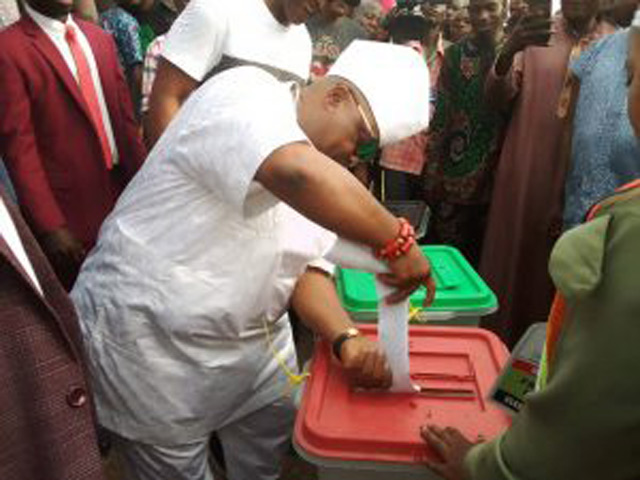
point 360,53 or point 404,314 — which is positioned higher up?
point 360,53

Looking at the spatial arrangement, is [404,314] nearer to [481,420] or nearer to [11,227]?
[481,420]

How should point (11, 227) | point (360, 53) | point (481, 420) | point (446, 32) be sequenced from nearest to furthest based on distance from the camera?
point (11, 227), point (481, 420), point (360, 53), point (446, 32)

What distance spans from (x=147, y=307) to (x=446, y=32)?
3633 mm

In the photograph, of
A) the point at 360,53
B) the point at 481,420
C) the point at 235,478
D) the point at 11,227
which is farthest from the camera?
the point at 235,478

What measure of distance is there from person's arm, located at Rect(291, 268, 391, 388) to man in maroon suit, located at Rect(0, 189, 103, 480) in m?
0.51

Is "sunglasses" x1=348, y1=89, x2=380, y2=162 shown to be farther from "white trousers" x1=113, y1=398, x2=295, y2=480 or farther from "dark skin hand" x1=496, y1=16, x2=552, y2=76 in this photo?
"dark skin hand" x1=496, y1=16, x2=552, y2=76

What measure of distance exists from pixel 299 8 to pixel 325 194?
54.5 inches

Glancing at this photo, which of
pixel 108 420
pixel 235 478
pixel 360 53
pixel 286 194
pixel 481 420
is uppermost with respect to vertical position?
pixel 360 53

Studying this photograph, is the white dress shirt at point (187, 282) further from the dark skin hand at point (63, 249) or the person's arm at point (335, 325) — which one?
the dark skin hand at point (63, 249)

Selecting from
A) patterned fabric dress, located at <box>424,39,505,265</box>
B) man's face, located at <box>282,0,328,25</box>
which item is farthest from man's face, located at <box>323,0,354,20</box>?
man's face, located at <box>282,0,328,25</box>

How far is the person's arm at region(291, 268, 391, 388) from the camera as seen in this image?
1.18 metres

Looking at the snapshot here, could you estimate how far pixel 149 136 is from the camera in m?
2.26

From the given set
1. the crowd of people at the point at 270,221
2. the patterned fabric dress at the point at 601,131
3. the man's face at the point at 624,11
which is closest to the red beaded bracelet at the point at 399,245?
the crowd of people at the point at 270,221

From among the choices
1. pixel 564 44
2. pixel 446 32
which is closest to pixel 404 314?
pixel 564 44
